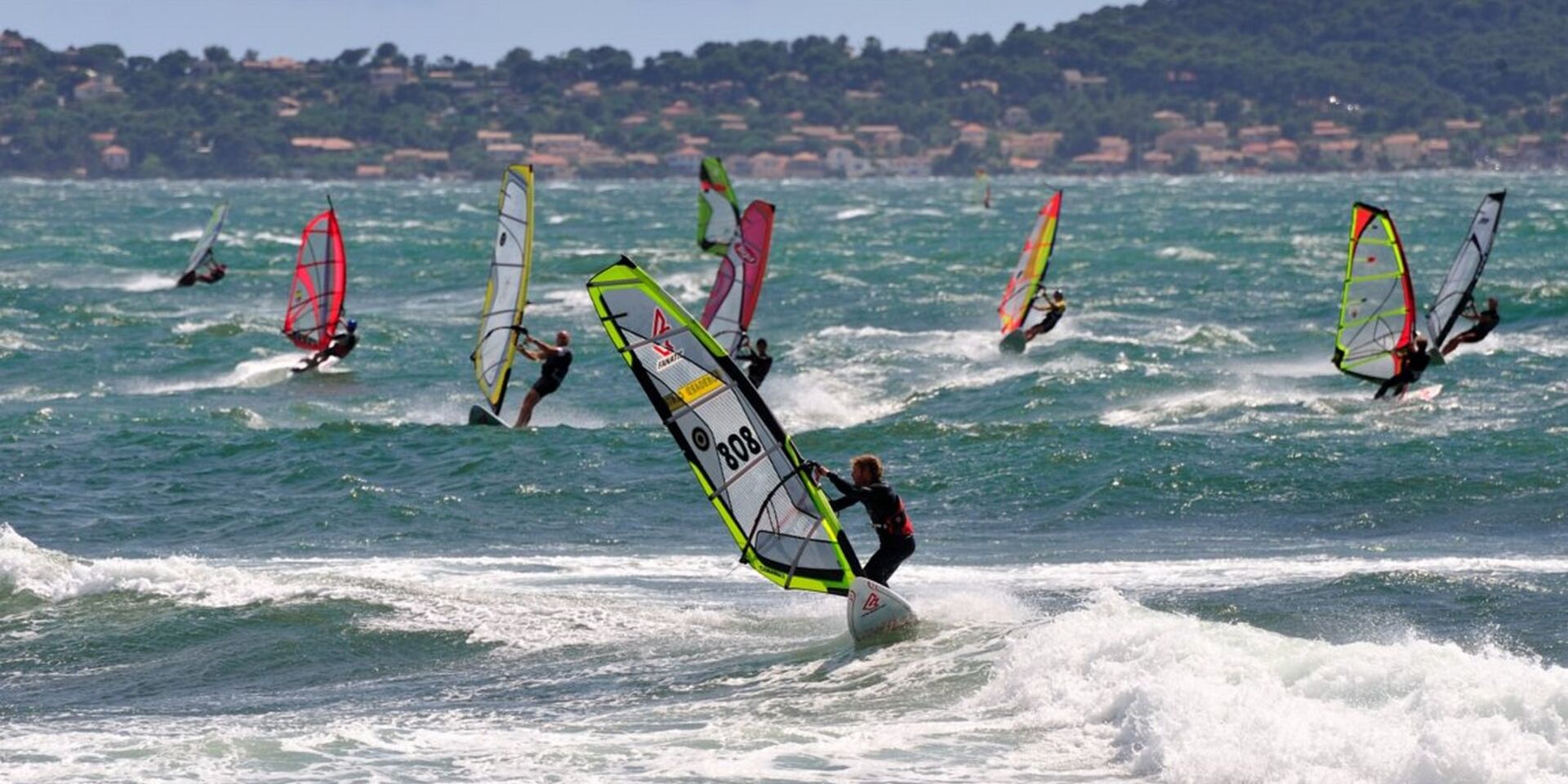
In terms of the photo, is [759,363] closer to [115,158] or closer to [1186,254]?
[1186,254]

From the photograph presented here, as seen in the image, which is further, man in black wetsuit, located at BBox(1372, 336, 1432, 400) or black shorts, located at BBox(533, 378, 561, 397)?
man in black wetsuit, located at BBox(1372, 336, 1432, 400)

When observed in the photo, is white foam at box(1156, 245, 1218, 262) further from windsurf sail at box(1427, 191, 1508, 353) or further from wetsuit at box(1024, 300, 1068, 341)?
windsurf sail at box(1427, 191, 1508, 353)

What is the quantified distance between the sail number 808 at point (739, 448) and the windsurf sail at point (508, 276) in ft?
24.6

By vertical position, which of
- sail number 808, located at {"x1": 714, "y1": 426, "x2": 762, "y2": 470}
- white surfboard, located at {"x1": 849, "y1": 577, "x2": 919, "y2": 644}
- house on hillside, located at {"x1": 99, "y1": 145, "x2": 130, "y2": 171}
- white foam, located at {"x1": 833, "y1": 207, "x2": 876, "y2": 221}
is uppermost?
sail number 808, located at {"x1": 714, "y1": 426, "x2": 762, "y2": 470}

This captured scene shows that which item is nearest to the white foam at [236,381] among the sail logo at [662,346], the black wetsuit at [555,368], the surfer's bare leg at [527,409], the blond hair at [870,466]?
the surfer's bare leg at [527,409]

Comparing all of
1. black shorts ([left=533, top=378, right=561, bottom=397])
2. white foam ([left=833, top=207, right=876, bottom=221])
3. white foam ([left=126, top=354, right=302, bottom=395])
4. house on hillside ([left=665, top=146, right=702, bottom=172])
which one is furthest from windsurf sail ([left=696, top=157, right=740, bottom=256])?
house on hillside ([left=665, top=146, right=702, bottom=172])

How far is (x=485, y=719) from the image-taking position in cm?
1057

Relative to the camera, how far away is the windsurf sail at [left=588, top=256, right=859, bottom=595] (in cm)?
1129

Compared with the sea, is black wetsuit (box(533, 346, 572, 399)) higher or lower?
higher

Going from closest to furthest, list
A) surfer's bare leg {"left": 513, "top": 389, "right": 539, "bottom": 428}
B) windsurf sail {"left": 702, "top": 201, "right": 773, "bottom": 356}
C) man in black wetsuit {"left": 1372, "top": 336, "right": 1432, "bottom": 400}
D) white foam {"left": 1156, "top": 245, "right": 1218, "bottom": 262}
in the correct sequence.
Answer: surfer's bare leg {"left": 513, "top": 389, "right": 539, "bottom": 428}
man in black wetsuit {"left": 1372, "top": 336, "right": 1432, "bottom": 400}
windsurf sail {"left": 702, "top": 201, "right": 773, "bottom": 356}
white foam {"left": 1156, "top": 245, "right": 1218, "bottom": 262}

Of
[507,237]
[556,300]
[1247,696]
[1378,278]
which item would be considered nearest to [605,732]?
[1247,696]

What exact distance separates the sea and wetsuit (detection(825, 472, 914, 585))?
0.42m

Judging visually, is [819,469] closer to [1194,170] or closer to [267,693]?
[267,693]

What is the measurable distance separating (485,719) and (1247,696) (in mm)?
3568
